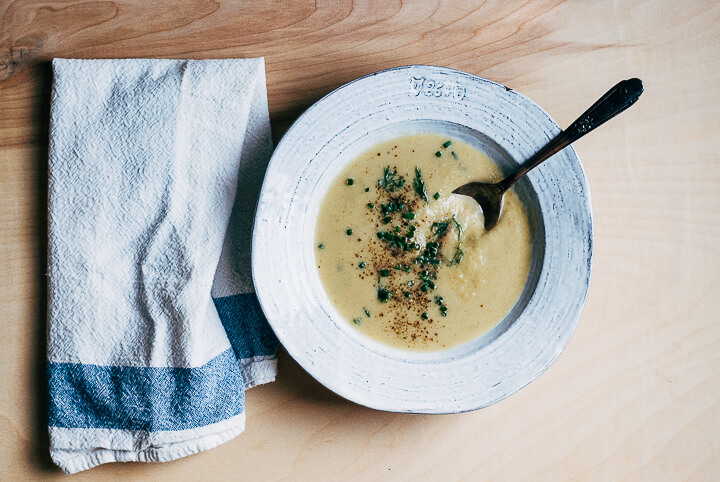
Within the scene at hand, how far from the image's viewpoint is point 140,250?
3.71ft

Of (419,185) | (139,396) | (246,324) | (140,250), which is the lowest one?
(139,396)

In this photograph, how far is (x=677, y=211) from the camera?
125 cm

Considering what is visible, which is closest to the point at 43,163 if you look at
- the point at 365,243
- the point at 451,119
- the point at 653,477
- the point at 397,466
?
the point at 365,243

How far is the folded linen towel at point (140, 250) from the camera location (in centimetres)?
112

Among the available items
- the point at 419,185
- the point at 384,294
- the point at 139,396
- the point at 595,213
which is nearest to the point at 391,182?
the point at 419,185

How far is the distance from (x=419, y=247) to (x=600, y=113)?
1.38 feet

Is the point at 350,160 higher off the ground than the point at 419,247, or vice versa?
the point at 350,160

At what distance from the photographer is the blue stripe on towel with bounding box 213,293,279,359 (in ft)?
3.84

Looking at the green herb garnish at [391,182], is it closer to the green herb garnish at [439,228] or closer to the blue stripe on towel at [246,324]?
the green herb garnish at [439,228]

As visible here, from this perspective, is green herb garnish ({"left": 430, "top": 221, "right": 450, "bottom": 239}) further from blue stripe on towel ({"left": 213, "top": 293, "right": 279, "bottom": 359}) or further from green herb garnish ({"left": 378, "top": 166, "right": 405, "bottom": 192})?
blue stripe on towel ({"left": 213, "top": 293, "right": 279, "bottom": 359})

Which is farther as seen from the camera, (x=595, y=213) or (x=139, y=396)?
(x=595, y=213)

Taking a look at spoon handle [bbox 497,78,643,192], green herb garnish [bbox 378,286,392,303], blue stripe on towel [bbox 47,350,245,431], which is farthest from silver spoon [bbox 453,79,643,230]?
blue stripe on towel [bbox 47,350,245,431]

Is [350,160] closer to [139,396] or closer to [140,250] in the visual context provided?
[140,250]

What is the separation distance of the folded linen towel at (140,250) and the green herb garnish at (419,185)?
1.16ft
